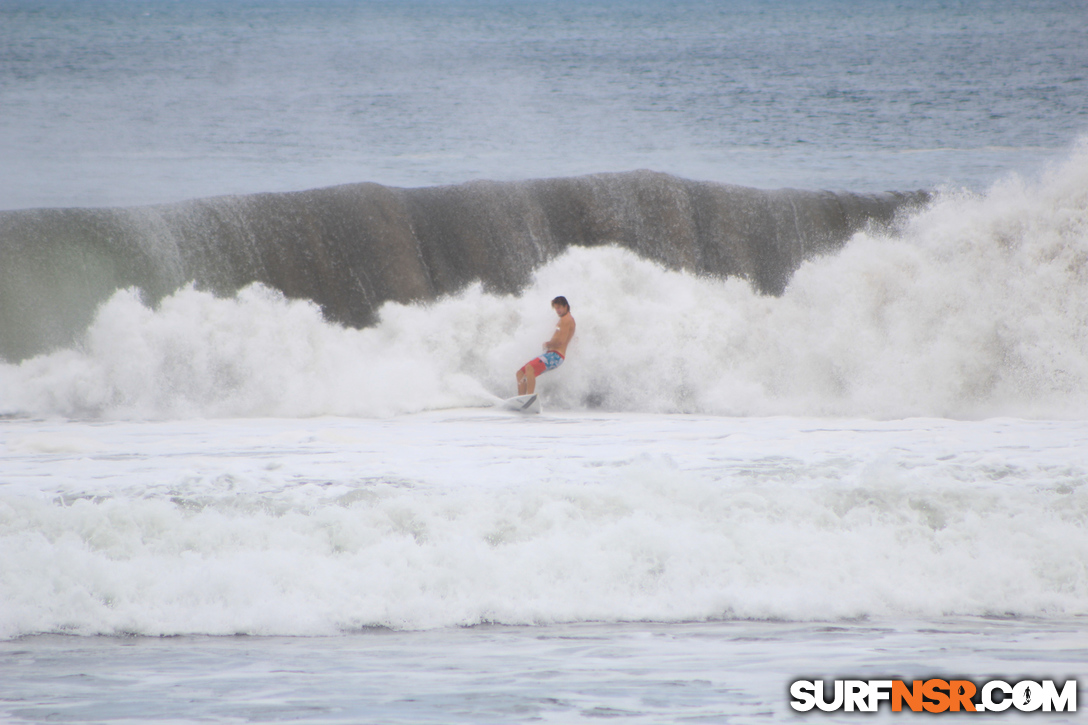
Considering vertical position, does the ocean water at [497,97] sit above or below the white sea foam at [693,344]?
above

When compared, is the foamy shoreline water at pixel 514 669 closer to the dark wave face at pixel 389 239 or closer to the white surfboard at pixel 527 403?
the white surfboard at pixel 527 403

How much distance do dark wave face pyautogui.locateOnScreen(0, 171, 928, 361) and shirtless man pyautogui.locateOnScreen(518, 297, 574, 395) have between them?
174 centimetres

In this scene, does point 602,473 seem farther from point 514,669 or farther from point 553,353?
point 553,353

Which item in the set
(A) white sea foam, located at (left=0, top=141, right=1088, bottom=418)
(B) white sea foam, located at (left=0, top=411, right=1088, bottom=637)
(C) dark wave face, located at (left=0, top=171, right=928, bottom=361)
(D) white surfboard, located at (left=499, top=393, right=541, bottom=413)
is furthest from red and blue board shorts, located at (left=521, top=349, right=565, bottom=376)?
(B) white sea foam, located at (left=0, top=411, right=1088, bottom=637)

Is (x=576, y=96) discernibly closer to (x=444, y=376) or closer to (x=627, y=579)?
(x=444, y=376)

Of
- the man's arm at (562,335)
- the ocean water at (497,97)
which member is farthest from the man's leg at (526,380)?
the ocean water at (497,97)

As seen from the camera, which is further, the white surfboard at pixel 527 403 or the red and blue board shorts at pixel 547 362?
the red and blue board shorts at pixel 547 362

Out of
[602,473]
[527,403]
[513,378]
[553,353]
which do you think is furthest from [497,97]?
[602,473]

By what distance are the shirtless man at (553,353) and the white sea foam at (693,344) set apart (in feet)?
1.24

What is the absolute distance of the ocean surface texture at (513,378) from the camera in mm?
3061

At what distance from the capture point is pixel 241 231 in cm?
915

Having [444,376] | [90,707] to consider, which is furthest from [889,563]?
[444,376]

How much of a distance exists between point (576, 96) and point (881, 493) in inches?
553

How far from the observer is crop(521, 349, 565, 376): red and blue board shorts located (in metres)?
7.78
